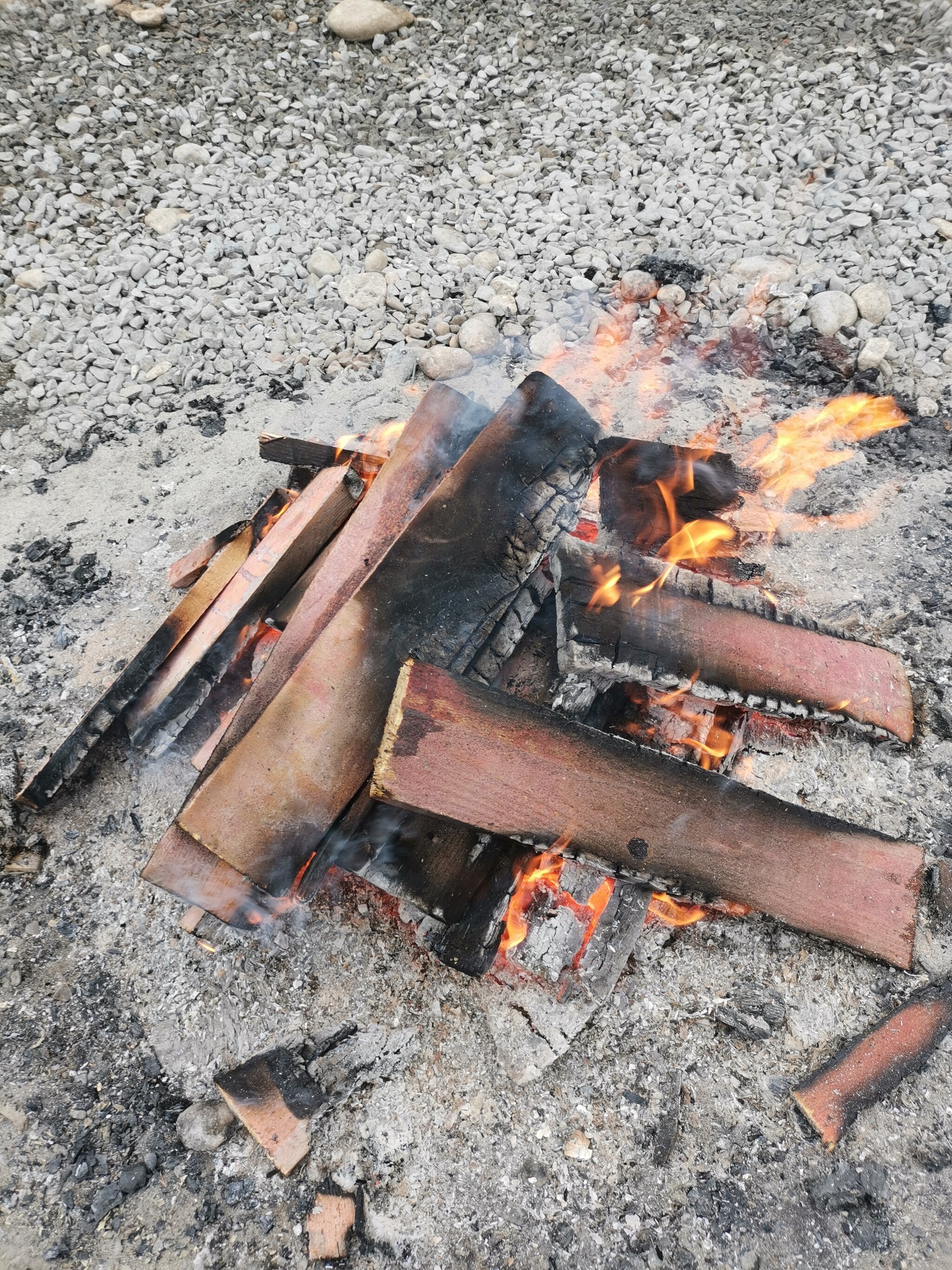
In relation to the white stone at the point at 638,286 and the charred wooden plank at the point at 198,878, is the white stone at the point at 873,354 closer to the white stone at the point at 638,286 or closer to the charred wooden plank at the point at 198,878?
the white stone at the point at 638,286

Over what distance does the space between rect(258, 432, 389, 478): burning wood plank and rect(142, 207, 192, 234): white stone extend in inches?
131

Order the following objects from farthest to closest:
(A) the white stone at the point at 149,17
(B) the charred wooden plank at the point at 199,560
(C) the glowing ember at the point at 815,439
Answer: (A) the white stone at the point at 149,17 < (C) the glowing ember at the point at 815,439 < (B) the charred wooden plank at the point at 199,560

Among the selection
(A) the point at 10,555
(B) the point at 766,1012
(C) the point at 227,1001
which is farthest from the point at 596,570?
(A) the point at 10,555

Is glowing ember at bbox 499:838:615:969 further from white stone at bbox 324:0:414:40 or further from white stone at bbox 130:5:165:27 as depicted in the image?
white stone at bbox 130:5:165:27

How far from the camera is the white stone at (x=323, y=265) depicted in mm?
5254

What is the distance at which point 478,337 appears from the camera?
16.0 ft

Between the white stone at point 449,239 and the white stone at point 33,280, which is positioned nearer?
the white stone at point 33,280

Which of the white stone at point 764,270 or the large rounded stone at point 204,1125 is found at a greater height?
the white stone at point 764,270

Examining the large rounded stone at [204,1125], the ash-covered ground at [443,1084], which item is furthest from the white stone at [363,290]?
the large rounded stone at [204,1125]

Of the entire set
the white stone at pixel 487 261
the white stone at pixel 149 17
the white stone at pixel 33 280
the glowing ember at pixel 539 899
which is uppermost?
the white stone at pixel 149 17

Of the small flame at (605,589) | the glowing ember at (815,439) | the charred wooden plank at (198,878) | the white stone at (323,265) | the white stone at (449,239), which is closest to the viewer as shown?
the charred wooden plank at (198,878)

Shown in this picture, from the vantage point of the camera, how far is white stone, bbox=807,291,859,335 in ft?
14.8

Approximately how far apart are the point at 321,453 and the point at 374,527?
0.87 meters

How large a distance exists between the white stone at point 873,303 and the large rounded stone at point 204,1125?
549 centimetres
